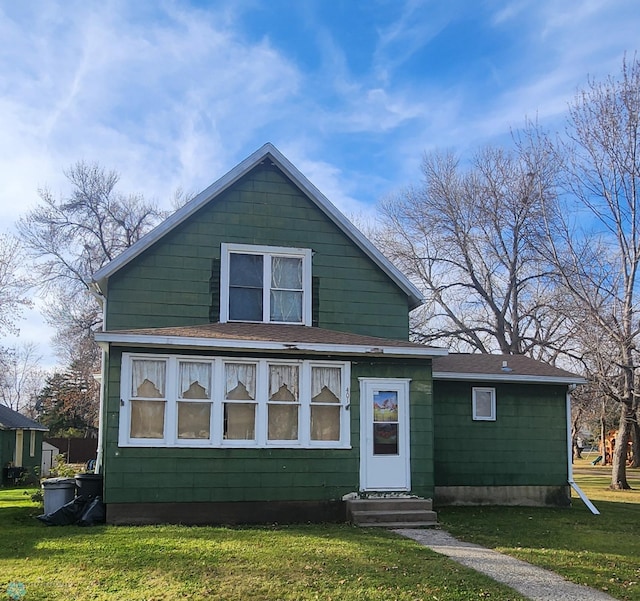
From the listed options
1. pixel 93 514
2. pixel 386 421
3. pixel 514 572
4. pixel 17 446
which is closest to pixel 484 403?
pixel 386 421

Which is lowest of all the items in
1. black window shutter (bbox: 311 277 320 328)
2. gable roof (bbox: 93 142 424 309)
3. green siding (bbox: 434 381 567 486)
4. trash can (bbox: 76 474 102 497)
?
trash can (bbox: 76 474 102 497)

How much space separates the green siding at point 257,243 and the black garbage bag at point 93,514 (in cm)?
315

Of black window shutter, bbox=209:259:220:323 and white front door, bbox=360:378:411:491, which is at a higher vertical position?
black window shutter, bbox=209:259:220:323

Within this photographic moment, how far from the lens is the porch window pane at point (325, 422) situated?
43.5 ft

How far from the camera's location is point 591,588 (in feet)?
26.9

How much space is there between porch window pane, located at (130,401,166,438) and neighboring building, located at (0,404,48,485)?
57.7ft

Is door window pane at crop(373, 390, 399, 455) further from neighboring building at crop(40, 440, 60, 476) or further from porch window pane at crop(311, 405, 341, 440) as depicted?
neighboring building at crop(40, 440, 60, 476)

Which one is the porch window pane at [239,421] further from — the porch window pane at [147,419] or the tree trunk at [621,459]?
the tree trunk at [621,459]

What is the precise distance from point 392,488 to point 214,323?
4.47 metres

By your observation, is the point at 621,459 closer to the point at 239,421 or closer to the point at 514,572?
the point at 239,421

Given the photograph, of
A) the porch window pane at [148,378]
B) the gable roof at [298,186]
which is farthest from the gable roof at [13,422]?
the porch window pane at [148,378]

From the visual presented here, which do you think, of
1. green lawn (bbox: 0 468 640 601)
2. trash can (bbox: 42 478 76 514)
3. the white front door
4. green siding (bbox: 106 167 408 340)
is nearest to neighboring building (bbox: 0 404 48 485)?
trash can (bbox: 42 478 76 514)

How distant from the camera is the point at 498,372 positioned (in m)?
16.5

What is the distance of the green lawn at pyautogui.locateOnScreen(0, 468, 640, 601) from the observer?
764 cm
